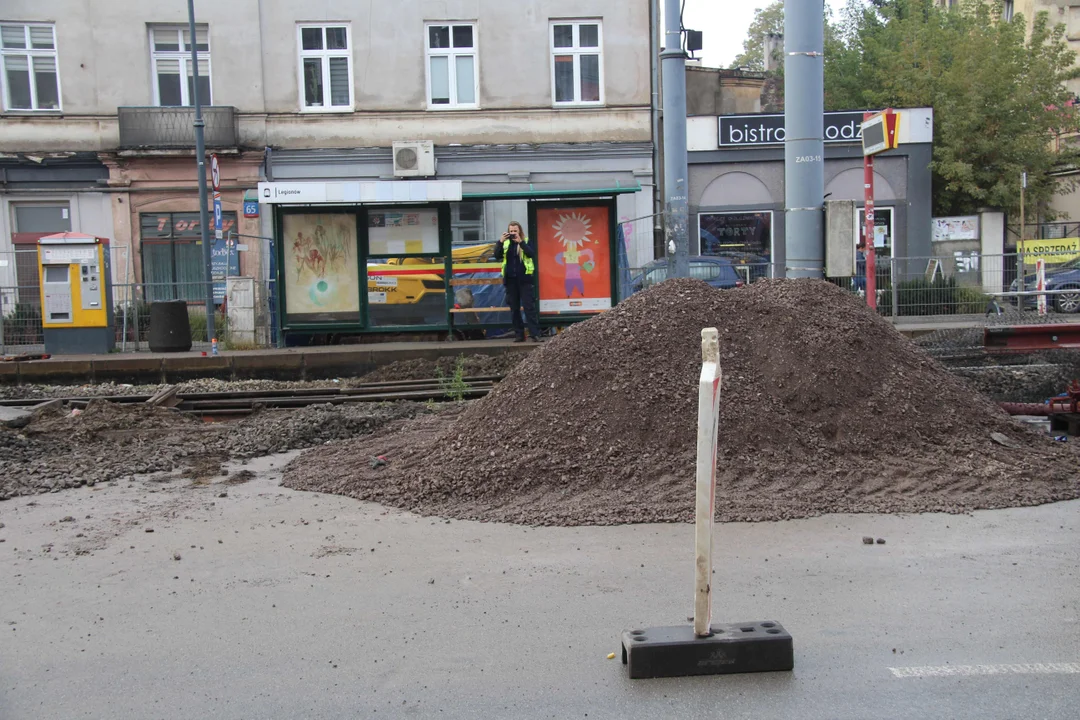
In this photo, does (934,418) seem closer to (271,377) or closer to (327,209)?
(271,377)

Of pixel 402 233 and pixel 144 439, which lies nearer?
pixel 144 439

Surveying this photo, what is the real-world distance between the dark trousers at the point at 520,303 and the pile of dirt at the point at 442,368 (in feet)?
5.84

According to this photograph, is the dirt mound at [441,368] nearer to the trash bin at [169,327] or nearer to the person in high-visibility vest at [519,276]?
the person in high-visibility vest at [519,276]

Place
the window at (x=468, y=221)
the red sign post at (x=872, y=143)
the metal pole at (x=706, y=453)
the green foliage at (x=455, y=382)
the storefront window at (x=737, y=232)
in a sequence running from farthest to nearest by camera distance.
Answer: the storefront window at (x=737, y=232)
the window at (x=468, y=221)
the green foliage at (x=455, y=382)
the red sign post at (x=872, y=143)
the metal pole at (x=706, y=453)

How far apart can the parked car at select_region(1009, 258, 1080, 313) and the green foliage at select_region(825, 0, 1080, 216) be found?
8.55 m

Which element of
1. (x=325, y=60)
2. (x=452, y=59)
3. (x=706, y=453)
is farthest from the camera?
(x=452, y=59)

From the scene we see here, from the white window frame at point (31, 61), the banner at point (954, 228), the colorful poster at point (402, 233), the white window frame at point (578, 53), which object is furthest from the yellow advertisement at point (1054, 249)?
the white window frame at point (31, 61)

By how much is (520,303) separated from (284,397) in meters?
5.12

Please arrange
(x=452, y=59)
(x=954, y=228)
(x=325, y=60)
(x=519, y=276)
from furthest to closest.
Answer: (x=954, y=228) < (x=452, y=59) < (x=325, y=60) < (x=519, y=276)

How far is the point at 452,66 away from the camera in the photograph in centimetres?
2589

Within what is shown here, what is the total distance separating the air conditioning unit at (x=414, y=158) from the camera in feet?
83.4

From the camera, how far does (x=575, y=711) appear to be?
3975mm

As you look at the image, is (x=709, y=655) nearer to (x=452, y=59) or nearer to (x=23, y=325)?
(x=23, y=325)

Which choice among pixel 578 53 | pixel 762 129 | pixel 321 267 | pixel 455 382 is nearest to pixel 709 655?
pixel 455 382
